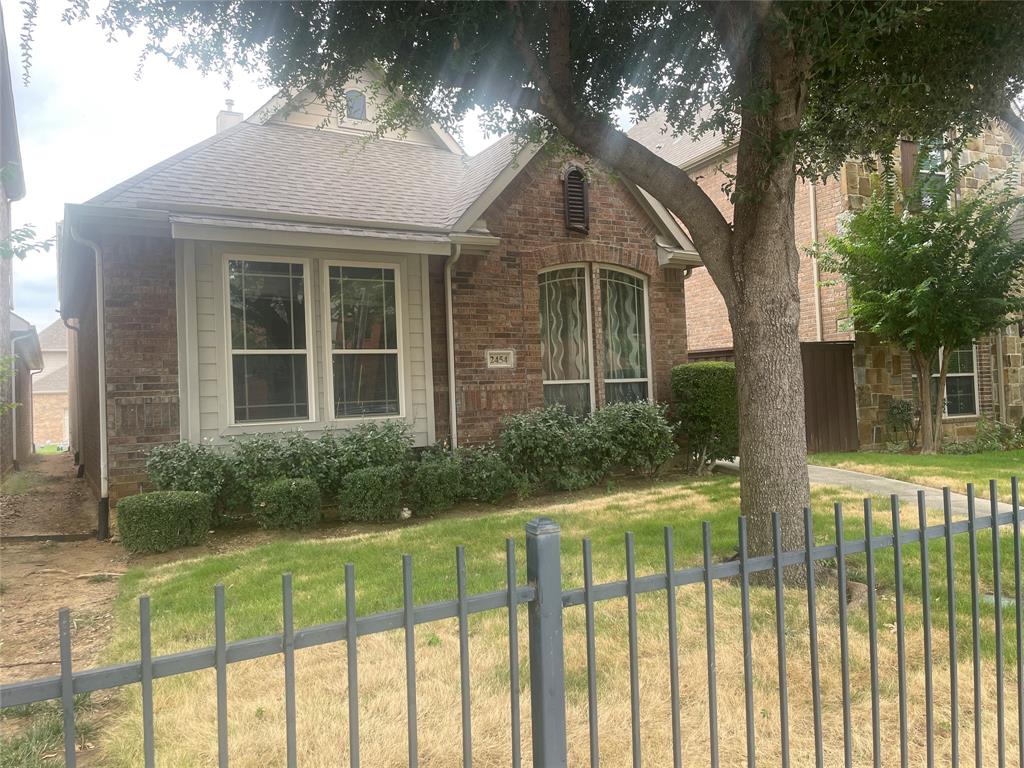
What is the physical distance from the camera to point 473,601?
1812 millimetres

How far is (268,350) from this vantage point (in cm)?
867

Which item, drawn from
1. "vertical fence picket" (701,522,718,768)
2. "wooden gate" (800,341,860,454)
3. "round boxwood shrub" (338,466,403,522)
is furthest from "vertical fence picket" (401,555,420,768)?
"wooden gate" (800,341,860,454)

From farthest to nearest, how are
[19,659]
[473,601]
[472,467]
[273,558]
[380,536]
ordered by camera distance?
[472,467], [380,536], [273,558], [19,659], [473,601]

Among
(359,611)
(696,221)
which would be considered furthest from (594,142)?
(359,611)

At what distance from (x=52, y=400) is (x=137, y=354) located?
112 feet

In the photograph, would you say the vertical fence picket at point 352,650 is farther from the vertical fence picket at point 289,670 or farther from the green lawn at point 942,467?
the green lawn at point 942,467

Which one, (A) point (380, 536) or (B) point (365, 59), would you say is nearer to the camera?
(B) point (365, 59)

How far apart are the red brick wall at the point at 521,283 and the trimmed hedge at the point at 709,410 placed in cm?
58

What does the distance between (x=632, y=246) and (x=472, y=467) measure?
190 inches

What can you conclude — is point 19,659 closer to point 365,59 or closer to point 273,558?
point 273,558

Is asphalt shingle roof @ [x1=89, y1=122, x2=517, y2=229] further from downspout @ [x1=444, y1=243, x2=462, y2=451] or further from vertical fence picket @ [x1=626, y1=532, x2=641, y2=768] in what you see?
vertical fence picket @ [x1=626, y1=532, x2=641, y2=768]

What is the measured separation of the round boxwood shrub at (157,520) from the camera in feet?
22.0

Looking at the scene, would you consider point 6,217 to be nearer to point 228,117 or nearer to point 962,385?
point 228,117

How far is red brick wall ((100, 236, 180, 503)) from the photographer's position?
7738mm
